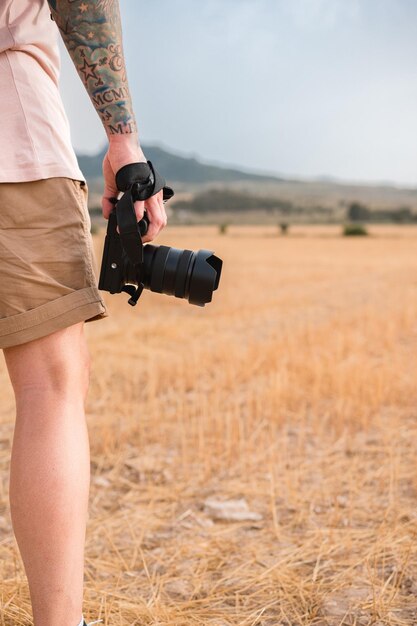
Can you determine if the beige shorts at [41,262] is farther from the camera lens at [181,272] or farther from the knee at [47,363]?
the camera lens at [181,272]

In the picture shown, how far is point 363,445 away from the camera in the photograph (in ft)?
11.9

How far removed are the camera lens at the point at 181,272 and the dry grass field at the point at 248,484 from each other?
896 millimetres

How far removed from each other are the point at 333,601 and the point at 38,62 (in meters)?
1.64

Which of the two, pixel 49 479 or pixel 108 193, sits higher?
pixel 108 193

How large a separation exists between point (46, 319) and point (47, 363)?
0.11m

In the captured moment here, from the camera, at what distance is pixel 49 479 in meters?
1.45

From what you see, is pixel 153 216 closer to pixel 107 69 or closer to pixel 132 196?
pixel 132 196

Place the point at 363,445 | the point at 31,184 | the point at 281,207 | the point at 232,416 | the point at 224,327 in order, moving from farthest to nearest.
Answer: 1. the point at 281,207
2. the point at 224,327
3. the point at 232,416
4. the point at 363,445
5. the point at 31,184

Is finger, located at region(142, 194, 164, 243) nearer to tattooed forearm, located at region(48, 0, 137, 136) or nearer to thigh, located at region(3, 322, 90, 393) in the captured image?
tattooed forearm, located at region(48, 0, 137, 136)

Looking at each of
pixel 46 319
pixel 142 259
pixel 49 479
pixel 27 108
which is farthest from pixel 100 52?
pixel 49 479

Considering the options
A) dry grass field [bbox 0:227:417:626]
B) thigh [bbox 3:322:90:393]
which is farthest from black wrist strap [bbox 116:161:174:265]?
dry grass field [bbox 0:227:417:626]

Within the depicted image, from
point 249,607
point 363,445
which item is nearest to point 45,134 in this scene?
point 249,607

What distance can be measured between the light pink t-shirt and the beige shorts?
0.03m

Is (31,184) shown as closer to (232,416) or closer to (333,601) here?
(333,601)
